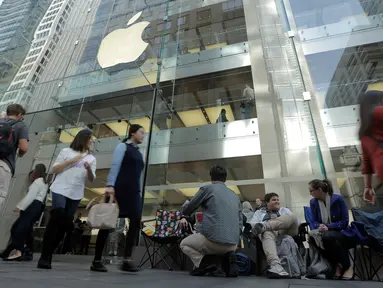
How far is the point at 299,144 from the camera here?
432 centimetres

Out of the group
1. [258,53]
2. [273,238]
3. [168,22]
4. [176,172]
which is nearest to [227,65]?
[258,53]

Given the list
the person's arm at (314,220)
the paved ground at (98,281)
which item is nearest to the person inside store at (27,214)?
the paved ground at (98,281)

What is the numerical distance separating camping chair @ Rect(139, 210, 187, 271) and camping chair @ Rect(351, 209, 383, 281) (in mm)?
1794

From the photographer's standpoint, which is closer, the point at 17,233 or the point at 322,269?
the point at 322,269

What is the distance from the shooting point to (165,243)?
3.09m

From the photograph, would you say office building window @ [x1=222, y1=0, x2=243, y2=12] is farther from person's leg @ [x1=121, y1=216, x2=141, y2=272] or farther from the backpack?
person's leg @ [x1=121, y1=216, x2=141, y2=272]

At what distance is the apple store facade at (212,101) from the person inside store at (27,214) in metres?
1.55

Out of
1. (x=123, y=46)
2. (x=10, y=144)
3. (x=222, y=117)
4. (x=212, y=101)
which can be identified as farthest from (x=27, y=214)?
(x=123, y=46)

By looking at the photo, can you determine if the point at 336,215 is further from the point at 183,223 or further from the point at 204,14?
the point at 204,14

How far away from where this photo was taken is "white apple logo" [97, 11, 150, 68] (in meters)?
7.11

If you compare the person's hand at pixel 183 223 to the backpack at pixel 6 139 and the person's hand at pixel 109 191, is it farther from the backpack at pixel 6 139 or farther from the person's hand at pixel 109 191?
the backpack at pixel 6 139

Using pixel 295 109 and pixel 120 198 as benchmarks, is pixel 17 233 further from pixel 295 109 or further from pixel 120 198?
pixel 295 109

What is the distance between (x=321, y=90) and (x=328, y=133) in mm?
828

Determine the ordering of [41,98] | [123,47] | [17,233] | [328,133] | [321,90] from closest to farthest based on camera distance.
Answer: [17,233], [328,133], [321,90], [41,98], [123,47]
